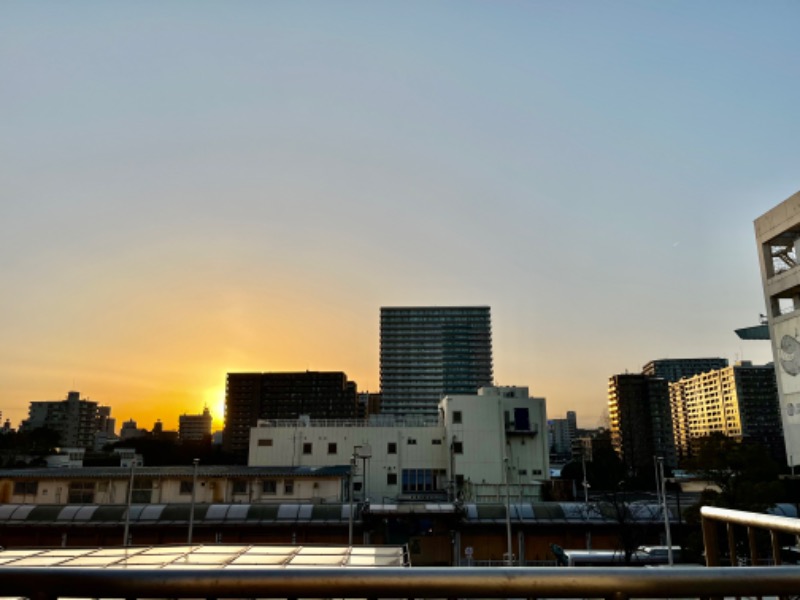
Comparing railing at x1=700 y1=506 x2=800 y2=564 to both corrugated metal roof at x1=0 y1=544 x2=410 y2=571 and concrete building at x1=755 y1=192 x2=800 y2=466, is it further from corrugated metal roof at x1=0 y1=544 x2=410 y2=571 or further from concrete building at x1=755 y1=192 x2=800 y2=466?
concrete building at x1=755 y1=192 x2=800 y2=466

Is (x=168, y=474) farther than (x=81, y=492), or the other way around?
(x=81, y=492)

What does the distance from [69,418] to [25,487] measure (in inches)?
4683

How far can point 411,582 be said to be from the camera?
7.21ft

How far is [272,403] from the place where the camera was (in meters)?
163

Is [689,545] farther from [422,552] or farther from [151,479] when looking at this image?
[151,479]

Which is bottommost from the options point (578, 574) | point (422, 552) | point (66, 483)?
point (422, 552)

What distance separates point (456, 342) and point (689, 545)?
12449 cm

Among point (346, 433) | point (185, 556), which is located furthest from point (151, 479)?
point (185, 556)

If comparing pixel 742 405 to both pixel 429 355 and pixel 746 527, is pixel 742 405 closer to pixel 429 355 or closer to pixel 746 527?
pixel 429 355

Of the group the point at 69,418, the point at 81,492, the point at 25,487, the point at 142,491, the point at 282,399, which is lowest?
the point at 81,492

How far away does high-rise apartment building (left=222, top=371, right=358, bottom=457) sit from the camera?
160875 millimetres

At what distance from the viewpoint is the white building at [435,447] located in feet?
183

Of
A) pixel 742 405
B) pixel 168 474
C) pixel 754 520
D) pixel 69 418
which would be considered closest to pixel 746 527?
pixel 754 520

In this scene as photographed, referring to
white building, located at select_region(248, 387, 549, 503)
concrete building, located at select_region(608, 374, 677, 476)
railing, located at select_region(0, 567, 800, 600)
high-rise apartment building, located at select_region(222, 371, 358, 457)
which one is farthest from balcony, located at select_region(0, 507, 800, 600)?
high-rise apartment building, located at select_region(222, 371, 358, 457)
